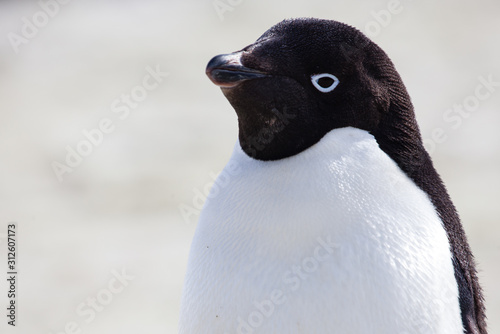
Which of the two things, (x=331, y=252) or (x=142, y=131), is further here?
(x=142, y=131)

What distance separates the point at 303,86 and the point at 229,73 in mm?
172

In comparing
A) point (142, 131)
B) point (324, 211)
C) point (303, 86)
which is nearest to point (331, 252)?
point (324, 211)

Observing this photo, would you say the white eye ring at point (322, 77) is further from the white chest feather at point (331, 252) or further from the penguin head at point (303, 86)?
the white chest feather at point (331, 252)

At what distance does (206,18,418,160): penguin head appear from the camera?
1565 millimetres

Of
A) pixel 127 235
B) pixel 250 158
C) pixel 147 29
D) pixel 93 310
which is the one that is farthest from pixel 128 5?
pixel 250 158

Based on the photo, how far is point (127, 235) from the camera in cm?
560

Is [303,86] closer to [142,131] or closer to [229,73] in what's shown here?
[229,73]

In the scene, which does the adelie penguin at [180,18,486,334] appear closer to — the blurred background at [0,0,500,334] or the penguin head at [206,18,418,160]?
the penguin head at [206,18,418,160]

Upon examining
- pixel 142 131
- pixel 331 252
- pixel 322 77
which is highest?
pixel 322 77

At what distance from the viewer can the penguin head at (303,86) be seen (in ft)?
5.14

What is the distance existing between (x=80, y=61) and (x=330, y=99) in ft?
25.1

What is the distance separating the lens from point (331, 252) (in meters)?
1.55

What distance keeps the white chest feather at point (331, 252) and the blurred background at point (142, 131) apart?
10.1 feet

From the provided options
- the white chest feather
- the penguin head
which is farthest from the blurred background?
the penguin head
